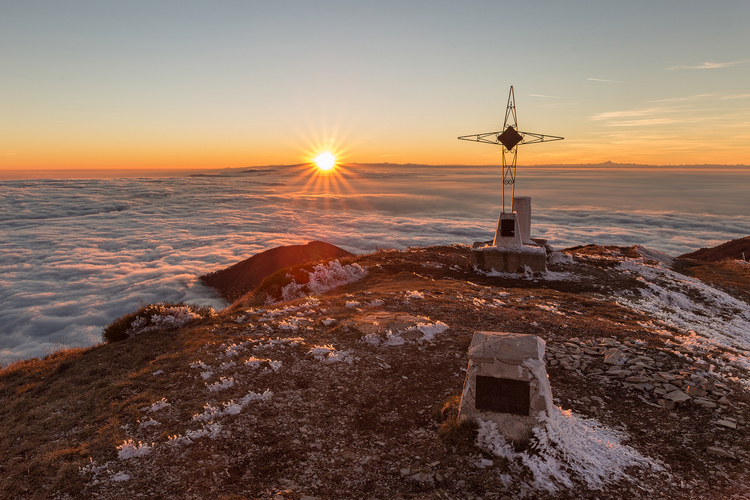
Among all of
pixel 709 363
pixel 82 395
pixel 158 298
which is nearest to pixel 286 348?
pixel 82 395

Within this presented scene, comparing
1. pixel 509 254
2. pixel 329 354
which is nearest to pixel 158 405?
pixel 329 354

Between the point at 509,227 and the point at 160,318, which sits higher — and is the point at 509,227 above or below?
above

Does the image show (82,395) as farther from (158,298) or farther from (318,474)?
(158,298)

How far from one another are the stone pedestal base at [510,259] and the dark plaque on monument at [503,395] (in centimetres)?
1499

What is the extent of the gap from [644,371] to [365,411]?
19.1ft

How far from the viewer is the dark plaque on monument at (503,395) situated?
5.32 meters

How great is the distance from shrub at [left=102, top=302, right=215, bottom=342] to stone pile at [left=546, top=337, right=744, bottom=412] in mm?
10472

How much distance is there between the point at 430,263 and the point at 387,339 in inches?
484

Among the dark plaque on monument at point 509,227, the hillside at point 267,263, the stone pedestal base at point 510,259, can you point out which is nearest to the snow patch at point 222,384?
the stone pedestal base at point 510,259

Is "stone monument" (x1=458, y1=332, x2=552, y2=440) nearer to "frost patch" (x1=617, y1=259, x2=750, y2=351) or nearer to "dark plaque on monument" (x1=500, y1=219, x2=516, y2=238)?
"frost patch" (x1=617, y1=259, x2=750, y2=351)

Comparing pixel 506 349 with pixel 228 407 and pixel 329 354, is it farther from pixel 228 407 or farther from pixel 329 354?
pixel 228 407

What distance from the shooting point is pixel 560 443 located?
525 cm

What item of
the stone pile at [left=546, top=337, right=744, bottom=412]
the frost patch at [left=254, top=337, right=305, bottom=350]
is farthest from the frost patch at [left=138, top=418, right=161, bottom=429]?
the stone pile at [left=546, top=337, right=744, bottom=412]

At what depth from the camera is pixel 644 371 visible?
303 inches
